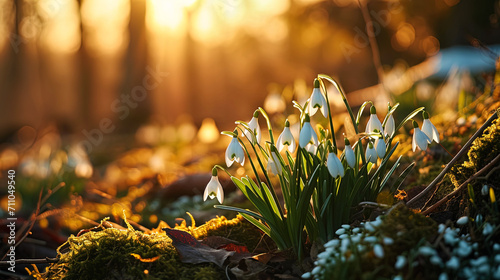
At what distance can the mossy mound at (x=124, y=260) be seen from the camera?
1551 millimetres

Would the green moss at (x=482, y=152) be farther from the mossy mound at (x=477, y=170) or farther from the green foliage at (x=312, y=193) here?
the green foliage at (x=312, y=193)

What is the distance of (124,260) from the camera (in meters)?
1.58

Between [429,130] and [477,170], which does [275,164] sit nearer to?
[429,130]

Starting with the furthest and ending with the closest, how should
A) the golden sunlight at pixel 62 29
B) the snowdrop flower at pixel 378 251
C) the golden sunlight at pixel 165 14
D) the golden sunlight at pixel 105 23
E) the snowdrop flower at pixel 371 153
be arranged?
the golden sunlight at pixel 105 23 → the golden sunlight at pixel 62 29 → the golden sunlight at pixel 165 14 → the snowdrop flower at pixel 371 153 → the snowdrop flower at pixel 378 251

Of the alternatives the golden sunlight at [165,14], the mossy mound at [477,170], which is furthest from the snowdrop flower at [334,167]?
the golden sunlight at [165,14]

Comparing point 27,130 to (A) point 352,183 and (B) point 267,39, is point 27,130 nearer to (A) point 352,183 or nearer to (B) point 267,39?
(B) point 267,39

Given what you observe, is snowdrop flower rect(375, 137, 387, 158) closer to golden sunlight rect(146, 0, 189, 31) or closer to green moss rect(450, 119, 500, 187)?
green moss rect(450, 119, 500, 187)

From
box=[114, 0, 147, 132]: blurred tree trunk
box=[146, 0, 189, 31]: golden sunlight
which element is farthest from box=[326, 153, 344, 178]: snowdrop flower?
box=[114, 0, 147, 132]: blurred tree trunk

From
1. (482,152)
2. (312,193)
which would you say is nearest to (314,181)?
(312,193)

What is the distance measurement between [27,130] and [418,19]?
12.2 metres

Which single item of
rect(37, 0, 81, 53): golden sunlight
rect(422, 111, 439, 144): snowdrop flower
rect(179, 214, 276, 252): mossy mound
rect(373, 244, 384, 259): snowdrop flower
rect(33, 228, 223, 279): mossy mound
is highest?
rect(37, 0, 81, 53): golden sunlight

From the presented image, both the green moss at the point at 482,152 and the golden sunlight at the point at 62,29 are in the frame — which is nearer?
the green moss at the point at 482,152

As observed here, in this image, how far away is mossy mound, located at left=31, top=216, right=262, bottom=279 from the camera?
5.09 feet

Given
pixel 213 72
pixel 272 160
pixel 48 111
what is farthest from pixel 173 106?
pixel 272 160
